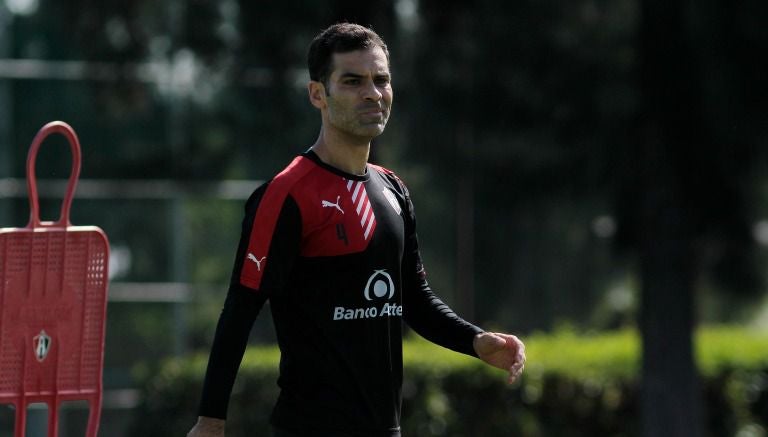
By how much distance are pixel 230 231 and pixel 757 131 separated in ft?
26.1

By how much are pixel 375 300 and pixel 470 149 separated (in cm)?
964

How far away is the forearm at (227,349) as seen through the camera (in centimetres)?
412

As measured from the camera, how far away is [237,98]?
1530 cm

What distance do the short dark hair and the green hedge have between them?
7.22m

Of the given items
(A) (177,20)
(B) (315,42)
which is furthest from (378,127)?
(A) (177,20)

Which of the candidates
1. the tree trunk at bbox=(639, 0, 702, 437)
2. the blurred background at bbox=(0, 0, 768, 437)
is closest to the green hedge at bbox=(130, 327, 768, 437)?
the blurred background at bbox=(0, 0, 768, 437)

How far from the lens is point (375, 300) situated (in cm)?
438

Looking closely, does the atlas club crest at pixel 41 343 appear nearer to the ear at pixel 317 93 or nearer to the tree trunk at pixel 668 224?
the ear at pixel 317 93

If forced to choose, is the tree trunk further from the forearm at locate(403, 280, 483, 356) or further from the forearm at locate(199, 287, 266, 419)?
the forearm at locate(199, 287, 266, 419)

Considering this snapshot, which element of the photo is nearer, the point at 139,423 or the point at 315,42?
the point at 315,42

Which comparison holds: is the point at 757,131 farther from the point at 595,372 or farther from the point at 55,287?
the point at 55,287

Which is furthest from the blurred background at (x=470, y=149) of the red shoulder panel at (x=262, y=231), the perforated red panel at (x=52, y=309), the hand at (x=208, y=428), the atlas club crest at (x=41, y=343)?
the hand at (x=208, y=428)

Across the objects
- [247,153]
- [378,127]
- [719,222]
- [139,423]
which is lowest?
[139,423]

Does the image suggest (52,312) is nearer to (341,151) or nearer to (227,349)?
(227,349)
